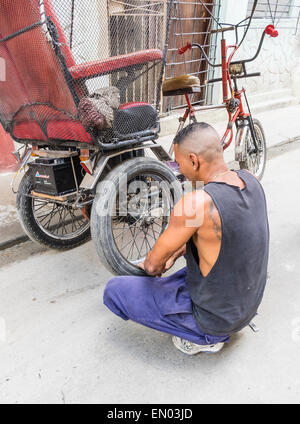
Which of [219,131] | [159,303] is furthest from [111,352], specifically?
[219,131]

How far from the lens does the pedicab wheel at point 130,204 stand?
209 centimetres

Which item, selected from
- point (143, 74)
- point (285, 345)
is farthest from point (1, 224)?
point (285, 345)

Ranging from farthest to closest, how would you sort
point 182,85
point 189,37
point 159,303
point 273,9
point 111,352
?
1. point 273,9
2. point 189,37
3. point 182,85
4. point 111,352
5. point 159,303

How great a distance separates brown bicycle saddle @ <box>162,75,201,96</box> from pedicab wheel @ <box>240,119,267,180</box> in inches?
35.6

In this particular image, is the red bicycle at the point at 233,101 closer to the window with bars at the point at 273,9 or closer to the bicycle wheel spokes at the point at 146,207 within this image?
the bicycle wheel spokes at the point at 146,207

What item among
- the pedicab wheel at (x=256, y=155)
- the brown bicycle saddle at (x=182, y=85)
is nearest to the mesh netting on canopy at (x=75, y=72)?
the brown bicycle saddle at (x=182, y=85)

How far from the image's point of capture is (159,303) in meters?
1.78

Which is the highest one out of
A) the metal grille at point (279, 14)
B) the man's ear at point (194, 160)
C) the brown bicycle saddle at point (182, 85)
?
the metal grille at point (279, 14)

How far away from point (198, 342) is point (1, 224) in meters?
2.20

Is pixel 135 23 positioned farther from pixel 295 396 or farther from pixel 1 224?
pixel 295 396

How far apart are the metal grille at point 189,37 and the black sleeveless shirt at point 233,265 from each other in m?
4.81

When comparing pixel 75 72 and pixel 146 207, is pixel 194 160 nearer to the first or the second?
pixel 75 72

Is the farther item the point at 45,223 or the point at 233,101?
the point at 233,101

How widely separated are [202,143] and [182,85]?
2.08 m
